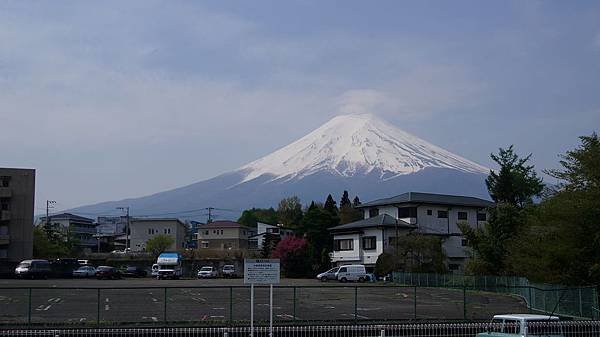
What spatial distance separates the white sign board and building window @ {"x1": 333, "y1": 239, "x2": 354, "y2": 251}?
54510mm

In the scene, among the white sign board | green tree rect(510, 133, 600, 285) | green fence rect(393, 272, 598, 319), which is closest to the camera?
the white sign board

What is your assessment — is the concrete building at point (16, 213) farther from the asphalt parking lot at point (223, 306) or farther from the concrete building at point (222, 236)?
the concrete building at point (222, 236)

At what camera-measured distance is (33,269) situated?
200 ft

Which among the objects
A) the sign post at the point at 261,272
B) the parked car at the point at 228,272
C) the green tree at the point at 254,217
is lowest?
the parked car at the point at 228,272

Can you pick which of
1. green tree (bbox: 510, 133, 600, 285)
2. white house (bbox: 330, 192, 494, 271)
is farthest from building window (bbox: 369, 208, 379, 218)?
green tree (bbox: 510, 133, 600, 285)

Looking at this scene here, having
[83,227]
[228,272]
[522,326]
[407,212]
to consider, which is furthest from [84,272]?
[83,227]

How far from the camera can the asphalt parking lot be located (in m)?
24.0

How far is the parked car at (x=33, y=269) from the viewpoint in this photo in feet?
198

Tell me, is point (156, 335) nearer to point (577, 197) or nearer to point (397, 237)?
point (577, 197)

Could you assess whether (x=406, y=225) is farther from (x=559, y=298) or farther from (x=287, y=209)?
(x=287, y=209)

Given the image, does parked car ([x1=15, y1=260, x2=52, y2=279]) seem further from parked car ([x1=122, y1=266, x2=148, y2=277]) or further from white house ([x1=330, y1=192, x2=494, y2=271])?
white house ([x1=330, y1=192, x2=494, y2=271])

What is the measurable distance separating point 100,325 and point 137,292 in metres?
16.3

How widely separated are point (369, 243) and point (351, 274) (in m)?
7.58

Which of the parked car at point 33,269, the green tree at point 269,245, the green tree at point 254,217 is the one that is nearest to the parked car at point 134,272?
the parked car at point 33,269
